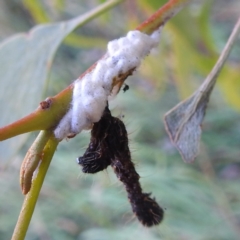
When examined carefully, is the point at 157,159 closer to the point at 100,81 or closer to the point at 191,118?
the point at 191,118

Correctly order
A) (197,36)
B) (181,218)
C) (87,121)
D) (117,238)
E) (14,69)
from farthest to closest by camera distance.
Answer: (181,218)
(117,238)
(197,36)
(14,69)
(87,121)

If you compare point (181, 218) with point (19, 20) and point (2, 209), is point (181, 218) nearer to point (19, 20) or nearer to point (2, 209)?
point (2, 209)

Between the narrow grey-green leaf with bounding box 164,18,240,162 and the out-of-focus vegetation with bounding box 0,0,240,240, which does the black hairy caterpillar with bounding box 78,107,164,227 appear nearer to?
the narrow grey-green leaf with bounding box 164,18,240,162

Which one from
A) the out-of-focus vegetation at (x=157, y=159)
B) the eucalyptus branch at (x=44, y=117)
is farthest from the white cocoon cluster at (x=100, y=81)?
the out-of-focus vegetation at (x=157, y=159)

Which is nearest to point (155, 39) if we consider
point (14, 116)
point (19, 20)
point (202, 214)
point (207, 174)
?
point (14, 116)

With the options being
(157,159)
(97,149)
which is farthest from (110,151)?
(157,159)

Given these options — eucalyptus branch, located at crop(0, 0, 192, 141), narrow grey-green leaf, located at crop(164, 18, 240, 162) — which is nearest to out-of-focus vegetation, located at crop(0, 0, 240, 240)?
narrow grey-green leaf, located at crop(164, 18, 240, 162)

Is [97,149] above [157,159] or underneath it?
underneath
